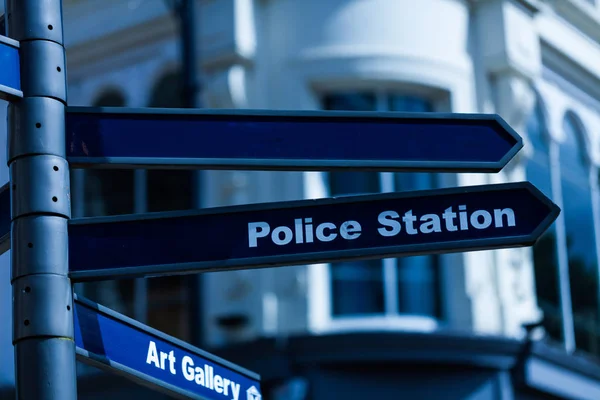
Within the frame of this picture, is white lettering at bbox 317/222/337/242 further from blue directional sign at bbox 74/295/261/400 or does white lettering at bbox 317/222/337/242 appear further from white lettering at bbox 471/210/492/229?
blue directional sign at bbox 74/295/261/400

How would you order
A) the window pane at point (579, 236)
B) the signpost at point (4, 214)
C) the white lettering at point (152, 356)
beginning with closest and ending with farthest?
the signpost at point (4, 214)
the white lettering at point (152, 356)
the window pane at point (579, 236)

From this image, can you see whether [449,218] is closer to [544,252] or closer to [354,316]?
[354,316]

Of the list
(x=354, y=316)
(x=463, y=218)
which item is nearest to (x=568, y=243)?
(x=354, y=316)

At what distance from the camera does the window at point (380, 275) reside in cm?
1363

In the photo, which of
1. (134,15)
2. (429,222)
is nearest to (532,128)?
(134,15)

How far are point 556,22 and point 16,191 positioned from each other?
12538mm

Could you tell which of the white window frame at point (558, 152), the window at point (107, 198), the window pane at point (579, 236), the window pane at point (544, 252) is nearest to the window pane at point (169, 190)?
the window at point (107, 198)

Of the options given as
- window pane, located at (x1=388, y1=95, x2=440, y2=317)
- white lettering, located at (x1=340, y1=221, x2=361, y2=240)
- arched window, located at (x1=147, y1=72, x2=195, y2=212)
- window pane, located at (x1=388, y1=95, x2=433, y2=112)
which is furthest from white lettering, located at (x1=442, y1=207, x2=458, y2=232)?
arched window, located at (x1=147, y1=72, x2=195, y2=212)

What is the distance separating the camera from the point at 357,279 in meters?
13.7

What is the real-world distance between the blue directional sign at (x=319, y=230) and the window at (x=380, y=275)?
9350 mm

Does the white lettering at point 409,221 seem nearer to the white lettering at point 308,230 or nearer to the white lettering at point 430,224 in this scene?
the white lettering at point 430,224

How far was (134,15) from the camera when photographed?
15.1 m

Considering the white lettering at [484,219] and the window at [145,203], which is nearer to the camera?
the white lettering at [484,219]

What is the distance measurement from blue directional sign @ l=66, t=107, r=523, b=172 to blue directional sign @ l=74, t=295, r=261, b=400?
519 millimetres
